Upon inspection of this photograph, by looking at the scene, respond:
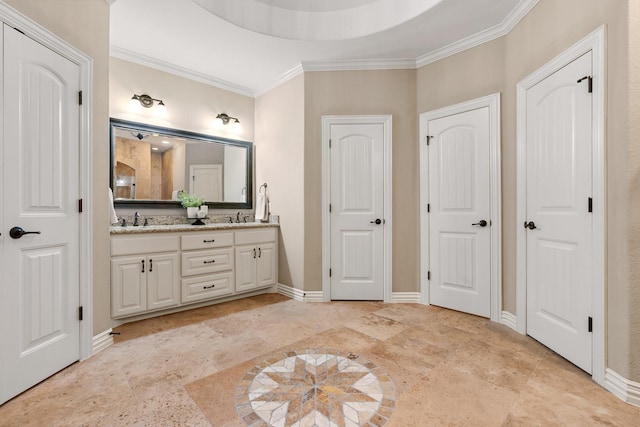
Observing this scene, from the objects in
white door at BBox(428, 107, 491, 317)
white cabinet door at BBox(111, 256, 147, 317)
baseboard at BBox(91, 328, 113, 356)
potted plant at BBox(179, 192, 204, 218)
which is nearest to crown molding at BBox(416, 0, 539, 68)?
white door at BBox(428, 107, 491, 317)

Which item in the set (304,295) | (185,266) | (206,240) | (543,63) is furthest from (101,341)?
(543,63)

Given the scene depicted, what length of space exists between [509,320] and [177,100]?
427cm

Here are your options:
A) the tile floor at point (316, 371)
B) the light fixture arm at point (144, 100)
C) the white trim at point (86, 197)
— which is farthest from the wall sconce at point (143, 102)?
the tile floor at point (316, 371)

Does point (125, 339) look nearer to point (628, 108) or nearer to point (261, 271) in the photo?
point (261, 271)

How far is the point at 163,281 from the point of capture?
2998 millimetres

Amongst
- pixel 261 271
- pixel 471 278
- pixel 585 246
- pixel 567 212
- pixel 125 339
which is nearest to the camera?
pixel 585 246

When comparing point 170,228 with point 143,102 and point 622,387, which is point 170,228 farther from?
point 622,387

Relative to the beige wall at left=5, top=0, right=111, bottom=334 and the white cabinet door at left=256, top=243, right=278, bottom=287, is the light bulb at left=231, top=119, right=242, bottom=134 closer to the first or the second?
the white cabinet door at left=256, top=243, right=278, bottom=287

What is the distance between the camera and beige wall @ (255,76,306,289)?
12.0 feet

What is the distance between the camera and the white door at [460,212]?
9.78ft

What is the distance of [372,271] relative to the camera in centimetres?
354

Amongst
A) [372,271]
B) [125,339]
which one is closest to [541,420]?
[372,271]

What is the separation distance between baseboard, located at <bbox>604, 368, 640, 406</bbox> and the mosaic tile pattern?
1253 millimetres

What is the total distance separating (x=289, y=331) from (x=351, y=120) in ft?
7.73
